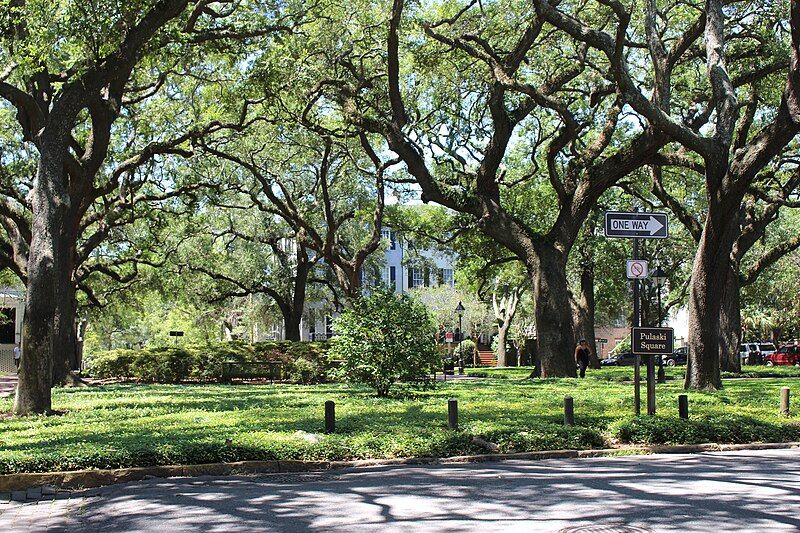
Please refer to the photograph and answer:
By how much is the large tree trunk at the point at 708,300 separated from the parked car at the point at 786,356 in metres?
45.8

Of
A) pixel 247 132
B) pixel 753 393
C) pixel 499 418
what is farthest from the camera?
pixel 247 132

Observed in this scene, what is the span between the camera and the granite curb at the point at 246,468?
1058cm

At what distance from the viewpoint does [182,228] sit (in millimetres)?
41531

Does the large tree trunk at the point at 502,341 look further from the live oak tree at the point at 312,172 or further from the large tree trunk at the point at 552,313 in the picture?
the large tree trunk at the point at 552,313

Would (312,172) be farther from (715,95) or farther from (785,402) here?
(785,402)

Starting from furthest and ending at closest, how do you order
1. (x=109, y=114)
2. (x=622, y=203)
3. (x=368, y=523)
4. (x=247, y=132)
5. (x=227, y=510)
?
1. (x=622, y=203)
2. (x=247, y=132)
3. (x=109, y=114)
4. (x=227, y=510)
5. (x=368, y=523)

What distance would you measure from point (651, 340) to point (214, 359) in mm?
23577

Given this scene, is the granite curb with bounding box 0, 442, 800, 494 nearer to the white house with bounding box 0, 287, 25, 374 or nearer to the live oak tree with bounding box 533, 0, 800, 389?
the live oak tree with bounding box 533, 0, 800, 389

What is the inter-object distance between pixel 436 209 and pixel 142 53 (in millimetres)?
22371

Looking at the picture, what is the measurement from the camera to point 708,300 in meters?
21.2

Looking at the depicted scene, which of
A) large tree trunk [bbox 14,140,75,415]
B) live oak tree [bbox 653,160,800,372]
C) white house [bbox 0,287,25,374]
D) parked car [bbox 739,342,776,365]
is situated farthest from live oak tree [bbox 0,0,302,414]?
parked car [bbox 739,342,776,365]

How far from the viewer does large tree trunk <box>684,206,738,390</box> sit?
21078 mm

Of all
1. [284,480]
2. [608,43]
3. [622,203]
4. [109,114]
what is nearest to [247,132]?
[109,114]

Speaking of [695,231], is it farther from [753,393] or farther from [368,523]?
[368,523]
